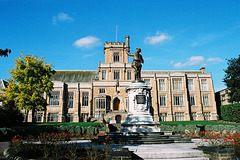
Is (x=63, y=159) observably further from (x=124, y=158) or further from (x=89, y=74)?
(x=89, y=74)

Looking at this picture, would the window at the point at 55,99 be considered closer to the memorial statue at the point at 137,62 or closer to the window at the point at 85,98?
the window at the point at 85,98

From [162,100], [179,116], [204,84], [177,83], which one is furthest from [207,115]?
[162,100]

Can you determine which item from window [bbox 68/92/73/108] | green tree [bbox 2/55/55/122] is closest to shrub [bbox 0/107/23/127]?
green tree [bbox 2/55/55/122]

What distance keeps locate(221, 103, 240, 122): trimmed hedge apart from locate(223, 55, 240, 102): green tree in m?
2.16

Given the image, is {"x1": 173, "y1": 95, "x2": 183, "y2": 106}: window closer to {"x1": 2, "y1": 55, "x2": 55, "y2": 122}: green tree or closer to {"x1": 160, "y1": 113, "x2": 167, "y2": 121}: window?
{"x1": 160, "y1": 113, "x2": 167, "y2": 121}: window

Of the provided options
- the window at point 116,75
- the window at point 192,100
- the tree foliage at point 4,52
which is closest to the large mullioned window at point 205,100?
the window at point 192,100

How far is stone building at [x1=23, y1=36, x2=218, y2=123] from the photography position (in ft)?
143

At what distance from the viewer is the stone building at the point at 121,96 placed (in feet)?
143

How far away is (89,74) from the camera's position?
5334 cm

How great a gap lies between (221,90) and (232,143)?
1912 inches

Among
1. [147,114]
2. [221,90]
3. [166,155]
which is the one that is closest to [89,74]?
[221,90]

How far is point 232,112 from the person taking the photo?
115ft

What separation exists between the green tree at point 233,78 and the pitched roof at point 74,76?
32.9 metres

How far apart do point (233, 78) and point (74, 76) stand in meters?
38.9
